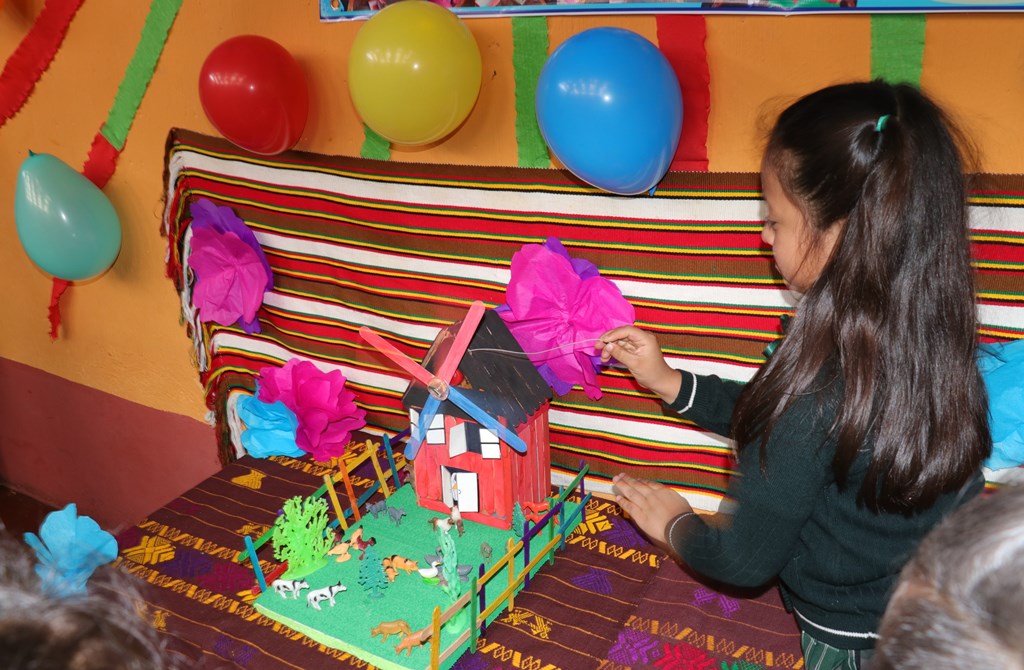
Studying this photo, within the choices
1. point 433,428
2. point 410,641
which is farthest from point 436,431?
point 410,641

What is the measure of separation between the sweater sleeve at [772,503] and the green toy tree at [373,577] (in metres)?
0.45

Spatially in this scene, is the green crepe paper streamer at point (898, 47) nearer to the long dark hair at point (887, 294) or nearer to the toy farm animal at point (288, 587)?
the long dark hair at point (887, 294)

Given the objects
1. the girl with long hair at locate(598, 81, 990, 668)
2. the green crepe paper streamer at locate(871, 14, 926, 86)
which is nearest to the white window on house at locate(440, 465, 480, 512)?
the girl with long hair at locate(598, 81, 990, 668)

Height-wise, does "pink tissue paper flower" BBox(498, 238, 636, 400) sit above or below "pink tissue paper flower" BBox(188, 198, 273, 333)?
below

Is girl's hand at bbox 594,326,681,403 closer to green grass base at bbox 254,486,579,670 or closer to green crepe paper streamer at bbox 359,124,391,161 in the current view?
green grass base at bbox 254,486,579,670

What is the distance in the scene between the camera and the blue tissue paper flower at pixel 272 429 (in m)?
1.61

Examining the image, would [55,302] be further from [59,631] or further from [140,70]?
[59,631]

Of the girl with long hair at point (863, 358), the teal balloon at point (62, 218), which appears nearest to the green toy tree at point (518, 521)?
the girl with long hair at point (863, 358)

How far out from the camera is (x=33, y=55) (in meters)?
2.06

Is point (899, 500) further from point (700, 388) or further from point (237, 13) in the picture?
point (237, 13)

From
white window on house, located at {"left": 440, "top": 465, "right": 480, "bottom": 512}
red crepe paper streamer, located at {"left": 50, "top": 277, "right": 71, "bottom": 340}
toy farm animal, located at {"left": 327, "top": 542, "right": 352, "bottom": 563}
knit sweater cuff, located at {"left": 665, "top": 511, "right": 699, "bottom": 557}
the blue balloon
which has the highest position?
the blue balloon

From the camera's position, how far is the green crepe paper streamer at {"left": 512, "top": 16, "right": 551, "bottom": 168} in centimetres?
131

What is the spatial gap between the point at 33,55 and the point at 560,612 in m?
1.89

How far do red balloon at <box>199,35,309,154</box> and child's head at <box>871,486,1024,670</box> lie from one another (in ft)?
4.14
